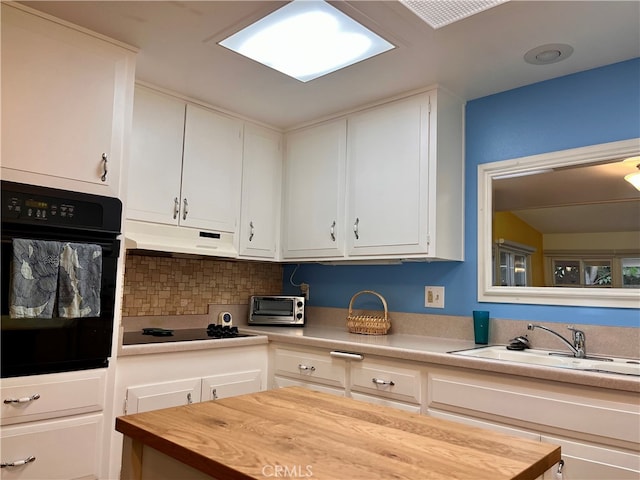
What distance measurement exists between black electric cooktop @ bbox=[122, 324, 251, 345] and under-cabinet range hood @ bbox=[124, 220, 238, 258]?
1.47 feet

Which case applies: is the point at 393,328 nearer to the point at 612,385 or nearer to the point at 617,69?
the point at 612,385

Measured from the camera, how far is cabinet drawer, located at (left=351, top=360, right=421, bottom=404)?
2156 millimetres

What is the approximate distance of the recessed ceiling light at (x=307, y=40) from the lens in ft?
6.28

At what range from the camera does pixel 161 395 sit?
2.31 m

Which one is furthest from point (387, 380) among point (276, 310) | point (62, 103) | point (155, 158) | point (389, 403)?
point (62, 103)

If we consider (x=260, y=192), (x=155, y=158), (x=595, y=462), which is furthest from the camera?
(x=260, y=192)

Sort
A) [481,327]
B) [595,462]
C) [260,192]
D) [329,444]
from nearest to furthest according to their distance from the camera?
[329,444]
[595,462]
[481,327]
[260,192]

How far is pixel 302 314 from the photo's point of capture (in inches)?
128

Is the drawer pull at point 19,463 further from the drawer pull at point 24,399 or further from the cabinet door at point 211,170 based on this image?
the cabinet door at point 211,170

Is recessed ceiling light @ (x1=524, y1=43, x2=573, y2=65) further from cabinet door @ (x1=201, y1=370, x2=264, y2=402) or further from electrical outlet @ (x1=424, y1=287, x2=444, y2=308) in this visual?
cabinet door @ (x1=201, y1=370, x2=264, y2=402)

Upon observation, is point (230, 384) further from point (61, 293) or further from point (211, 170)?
point (211, 170)

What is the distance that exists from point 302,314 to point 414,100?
1541mm

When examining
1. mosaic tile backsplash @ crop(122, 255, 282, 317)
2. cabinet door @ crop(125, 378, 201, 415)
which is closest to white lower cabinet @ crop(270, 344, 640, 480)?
cabinet door @ crop(125, 378, 201, 415)

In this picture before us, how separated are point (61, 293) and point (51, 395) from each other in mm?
396
